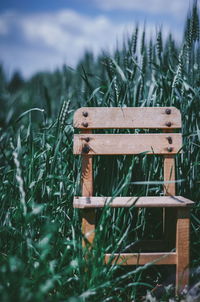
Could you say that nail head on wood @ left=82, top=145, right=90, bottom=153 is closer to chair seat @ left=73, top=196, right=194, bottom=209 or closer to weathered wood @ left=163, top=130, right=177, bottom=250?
chair seat @ left=73, top=196, right=194, bottom=209

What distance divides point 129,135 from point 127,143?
0.05 m

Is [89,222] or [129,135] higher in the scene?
[129,135]

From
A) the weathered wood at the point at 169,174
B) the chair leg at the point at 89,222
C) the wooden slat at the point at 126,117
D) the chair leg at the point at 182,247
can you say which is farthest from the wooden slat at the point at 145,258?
the wooden slat at the point at 126,117

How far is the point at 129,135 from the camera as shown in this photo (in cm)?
217

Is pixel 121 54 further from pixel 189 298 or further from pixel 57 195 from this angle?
pixel 189 298

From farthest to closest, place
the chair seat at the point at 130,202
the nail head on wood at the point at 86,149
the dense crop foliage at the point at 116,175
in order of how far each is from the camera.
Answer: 1. the nail head on wood at the point at 86,149
2. the dense crop foliage at the point at 116,175
3. the chair seat at the point at 130,202

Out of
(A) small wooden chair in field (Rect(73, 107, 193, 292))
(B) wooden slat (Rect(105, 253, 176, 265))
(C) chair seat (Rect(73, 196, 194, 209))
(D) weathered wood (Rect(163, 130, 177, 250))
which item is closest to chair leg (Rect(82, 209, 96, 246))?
(C) chair seat (Rect(73, 196, 194, 209))

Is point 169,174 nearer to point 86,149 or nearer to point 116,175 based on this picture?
point 116,175

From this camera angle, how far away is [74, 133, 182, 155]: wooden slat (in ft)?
7.03

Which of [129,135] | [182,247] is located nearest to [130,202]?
[182,247]

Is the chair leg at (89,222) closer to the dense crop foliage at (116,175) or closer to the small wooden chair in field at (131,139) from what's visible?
the dense crop foliage at (116,175)

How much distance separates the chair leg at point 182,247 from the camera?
6.15 feet

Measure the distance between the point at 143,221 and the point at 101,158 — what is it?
0.43m

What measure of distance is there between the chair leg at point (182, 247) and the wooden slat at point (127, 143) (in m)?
0.42
